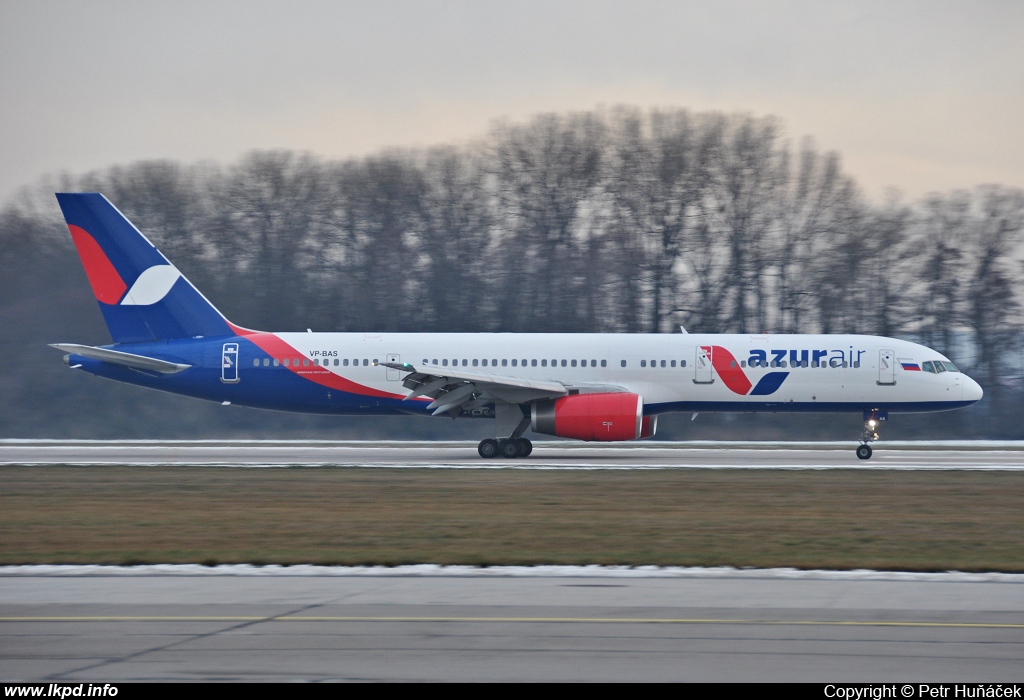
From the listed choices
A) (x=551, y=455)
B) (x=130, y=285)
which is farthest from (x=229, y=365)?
(x=551, y=455)

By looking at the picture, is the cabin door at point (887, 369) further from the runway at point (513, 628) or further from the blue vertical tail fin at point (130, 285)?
the runway at point (513, 628)

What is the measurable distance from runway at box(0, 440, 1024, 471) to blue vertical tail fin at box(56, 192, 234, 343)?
3398mm

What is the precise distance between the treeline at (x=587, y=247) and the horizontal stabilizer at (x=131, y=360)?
14.9m

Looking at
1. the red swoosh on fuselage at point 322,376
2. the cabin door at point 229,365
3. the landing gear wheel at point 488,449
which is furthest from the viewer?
the cabin door at point 229,365

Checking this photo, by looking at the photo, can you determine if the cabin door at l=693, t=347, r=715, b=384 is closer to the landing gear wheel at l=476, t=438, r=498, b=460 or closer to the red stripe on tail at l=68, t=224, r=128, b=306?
the landing gear wheel at l=476, t=438, r=498, b=460

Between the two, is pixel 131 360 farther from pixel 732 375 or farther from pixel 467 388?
pixel 732 375

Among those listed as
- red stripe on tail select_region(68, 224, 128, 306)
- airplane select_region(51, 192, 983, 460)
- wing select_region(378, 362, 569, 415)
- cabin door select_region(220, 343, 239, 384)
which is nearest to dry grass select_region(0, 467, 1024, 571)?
wing select_region(378, 362, 569, 415)

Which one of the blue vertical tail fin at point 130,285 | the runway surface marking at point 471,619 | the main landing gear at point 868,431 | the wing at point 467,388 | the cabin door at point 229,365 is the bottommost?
the runway surface marking at point 471,619

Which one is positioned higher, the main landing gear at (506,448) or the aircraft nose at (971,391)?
the aircraft nose at (971,391)

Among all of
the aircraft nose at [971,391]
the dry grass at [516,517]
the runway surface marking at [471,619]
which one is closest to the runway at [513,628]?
the runway surface marking at [471,619]

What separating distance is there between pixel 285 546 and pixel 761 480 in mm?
11220

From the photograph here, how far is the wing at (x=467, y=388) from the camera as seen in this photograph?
26219mm

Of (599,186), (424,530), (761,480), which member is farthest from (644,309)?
(424,530)

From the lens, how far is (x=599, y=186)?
46.3 m
